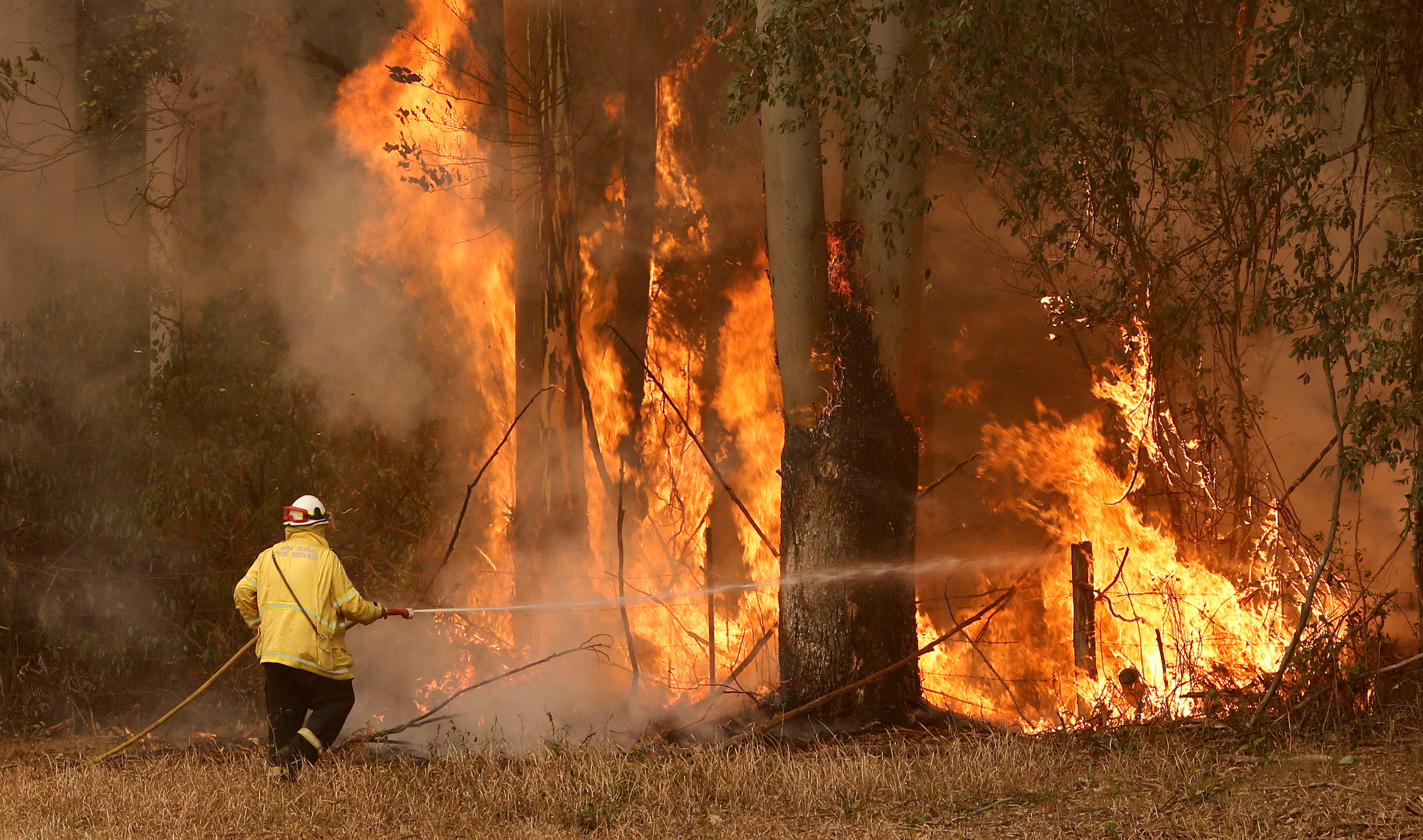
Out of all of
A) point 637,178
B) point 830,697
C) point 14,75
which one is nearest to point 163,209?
point 14,75

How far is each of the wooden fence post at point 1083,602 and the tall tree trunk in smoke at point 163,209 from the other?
763 cm

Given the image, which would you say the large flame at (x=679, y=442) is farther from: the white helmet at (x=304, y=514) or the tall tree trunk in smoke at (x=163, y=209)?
the white helmet at (x=304, y=514)

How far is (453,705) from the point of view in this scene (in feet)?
29.6

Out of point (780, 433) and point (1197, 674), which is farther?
point (780, 433)

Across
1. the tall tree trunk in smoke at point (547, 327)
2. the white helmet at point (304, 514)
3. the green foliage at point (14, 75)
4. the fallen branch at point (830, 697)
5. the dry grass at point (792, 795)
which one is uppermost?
the green foliage at point (14, 75)

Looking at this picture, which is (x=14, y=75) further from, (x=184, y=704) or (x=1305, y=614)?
(x=1305, y=614)

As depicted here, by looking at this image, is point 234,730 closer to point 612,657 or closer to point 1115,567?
point 612,657

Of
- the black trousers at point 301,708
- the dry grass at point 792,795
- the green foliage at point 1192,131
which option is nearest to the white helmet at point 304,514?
the black trousers at point 301,708

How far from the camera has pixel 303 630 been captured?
19.8 feet

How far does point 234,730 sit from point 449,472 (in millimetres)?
4281

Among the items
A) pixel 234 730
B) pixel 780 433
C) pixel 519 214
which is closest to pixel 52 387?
pixel 234 730

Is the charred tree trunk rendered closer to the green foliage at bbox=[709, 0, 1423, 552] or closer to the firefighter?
the green foliage at bbox=[709, 0, 1423, 552]

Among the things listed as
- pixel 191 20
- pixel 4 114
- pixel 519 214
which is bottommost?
pixel 519 214

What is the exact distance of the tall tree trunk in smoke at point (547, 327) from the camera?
34.2ft
